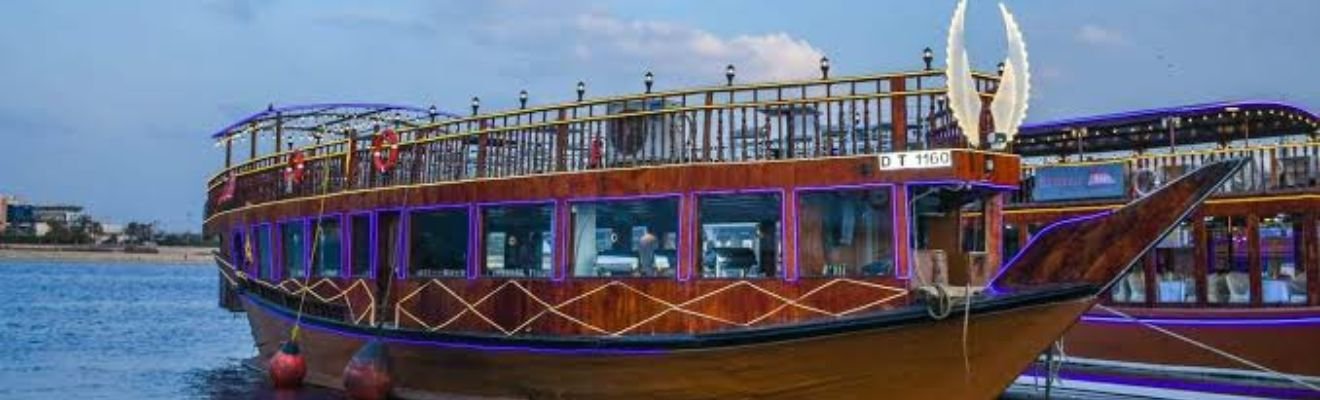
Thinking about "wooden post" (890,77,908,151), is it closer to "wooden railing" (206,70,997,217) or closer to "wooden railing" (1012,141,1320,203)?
"wooden railing" (206,70,997,217)

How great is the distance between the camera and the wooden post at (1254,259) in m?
15.4

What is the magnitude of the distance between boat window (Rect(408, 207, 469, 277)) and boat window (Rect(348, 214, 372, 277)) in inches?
47.5

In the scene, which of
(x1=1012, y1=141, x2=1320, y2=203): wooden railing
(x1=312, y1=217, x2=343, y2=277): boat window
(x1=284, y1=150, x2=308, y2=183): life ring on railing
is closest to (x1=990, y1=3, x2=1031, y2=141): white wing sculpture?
(x1=1012, y1=141, x2=1320, y2=203): wooden railing

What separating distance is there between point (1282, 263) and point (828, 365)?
10.0 meters

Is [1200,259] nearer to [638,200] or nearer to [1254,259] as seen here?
[1254,259]

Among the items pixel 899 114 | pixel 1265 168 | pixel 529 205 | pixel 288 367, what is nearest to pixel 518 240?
pixel 529 205

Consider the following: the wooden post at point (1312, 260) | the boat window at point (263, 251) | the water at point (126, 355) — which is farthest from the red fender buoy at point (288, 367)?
the wooden post at point (1312, 260)

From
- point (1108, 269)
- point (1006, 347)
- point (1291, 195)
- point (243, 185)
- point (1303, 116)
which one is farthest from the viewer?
point (243, 185)

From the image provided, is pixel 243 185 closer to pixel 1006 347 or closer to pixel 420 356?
pixel 420 356

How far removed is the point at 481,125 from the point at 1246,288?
9.80 meters

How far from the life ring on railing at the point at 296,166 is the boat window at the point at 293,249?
0.65 meters

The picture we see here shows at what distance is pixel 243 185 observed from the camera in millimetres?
20500

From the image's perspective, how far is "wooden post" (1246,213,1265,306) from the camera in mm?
15422

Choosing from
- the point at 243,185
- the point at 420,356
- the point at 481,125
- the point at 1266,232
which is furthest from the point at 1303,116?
the point at 243,185
